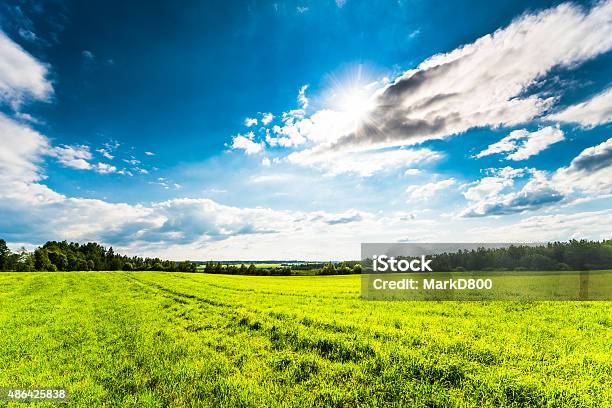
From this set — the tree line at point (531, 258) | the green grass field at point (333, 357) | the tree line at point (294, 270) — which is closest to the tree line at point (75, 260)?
the tree line at point (294, 270)

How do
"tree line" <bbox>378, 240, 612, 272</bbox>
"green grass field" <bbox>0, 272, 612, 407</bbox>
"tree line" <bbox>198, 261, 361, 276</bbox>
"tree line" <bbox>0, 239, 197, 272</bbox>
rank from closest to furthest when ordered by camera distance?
1. "green grass field" <bbox>0, 272, 612, 407</bbox>
2. "tree line" <bbox>378, 240, 612, 272</bbox>
3. "tree line" <bbox>198, 261, 361, 276</bbox>
4. "tree line" <bbox>0, 239, 197, 272</bbox>

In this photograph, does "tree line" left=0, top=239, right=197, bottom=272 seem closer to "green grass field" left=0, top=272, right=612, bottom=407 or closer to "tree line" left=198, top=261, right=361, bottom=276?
"tree line" left=198, top=261, right=361, bottom=276

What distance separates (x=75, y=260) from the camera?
13125 cm

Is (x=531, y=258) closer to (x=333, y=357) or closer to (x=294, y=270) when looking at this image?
(x=333, y=357)

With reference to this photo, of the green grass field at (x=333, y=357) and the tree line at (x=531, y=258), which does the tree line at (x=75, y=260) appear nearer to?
→ the tree line at (x=531, y=258)

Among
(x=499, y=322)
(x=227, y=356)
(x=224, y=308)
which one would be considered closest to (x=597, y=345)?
(x=499, y=322)

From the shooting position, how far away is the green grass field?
722 cm

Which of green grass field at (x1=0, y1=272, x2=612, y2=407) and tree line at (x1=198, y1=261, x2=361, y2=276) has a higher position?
green grass field at (x1=0, y1=272, x2=612, y2=407)

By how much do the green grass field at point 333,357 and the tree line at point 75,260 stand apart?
102m

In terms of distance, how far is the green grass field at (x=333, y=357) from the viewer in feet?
23.7

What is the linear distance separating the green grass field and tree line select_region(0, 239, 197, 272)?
102 meters

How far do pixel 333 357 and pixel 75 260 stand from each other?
153983 millimetres

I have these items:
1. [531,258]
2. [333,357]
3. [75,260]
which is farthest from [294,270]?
[75,260]

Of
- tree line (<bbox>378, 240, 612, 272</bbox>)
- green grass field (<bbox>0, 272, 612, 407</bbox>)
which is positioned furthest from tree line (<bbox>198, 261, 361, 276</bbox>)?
green grass field (<bbox>0, 272, 612, 407</bbox>)
